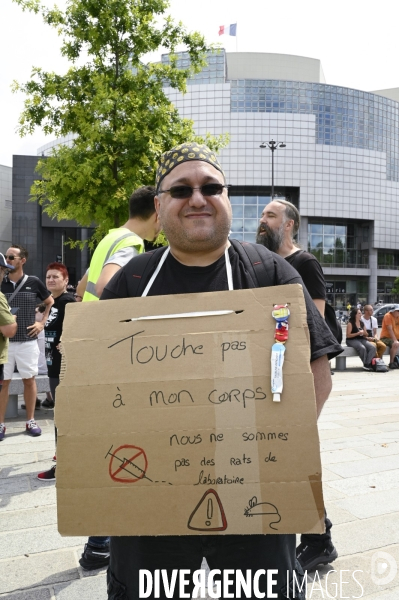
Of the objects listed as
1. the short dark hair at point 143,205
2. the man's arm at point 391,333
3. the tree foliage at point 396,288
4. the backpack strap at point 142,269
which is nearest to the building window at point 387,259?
the tree foliage at point 396,288

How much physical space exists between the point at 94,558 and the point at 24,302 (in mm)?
3542

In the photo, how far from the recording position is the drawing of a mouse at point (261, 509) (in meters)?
1.31

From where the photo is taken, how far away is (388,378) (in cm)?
966

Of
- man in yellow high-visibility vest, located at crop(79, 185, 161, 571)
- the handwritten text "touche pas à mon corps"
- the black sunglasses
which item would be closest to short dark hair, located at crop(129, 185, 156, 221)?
man in yellow high-visibility vest, located at crop(79, 185, 161, 571)

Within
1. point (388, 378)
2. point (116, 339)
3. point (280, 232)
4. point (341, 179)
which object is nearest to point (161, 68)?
point (388, 378)

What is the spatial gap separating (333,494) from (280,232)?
2.11 meters

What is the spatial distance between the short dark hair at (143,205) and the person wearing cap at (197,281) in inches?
44.8

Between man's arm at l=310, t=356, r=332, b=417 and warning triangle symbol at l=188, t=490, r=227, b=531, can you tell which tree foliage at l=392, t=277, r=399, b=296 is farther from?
warning triangle symbol at l=188, t=490, r=227, b=531

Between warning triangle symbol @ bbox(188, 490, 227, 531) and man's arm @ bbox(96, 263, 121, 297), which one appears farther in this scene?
man's arm @ bbox(96, 263, 121, 297)

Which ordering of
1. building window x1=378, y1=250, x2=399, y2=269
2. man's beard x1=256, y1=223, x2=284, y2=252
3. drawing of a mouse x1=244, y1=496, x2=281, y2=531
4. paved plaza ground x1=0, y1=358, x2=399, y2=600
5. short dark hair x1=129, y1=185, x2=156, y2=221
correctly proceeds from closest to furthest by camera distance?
1. drawing of a mouse x1=244, y1=496, x2=281, y2=531
2. paved plaza ground x1=0, y1=358, x2=399, y2=600
3. man's beard x1=256, y1=223, x2=284, y2=252
4. short dark hair x1=129, y1=185, x2=156, y2=221
5. building window x1=378, y1=250, x2=399, y2=269

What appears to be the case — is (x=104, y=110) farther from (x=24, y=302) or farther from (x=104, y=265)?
(x=104, y=265)

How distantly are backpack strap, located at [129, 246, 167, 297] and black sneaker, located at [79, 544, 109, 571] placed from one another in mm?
1747

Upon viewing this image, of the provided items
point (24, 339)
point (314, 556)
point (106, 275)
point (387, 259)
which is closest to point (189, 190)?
point (106, 275)

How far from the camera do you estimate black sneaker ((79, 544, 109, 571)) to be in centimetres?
258
